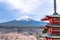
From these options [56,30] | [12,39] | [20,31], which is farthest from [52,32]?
[20,31]

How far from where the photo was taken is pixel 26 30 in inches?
1270

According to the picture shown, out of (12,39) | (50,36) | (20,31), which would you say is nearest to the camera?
(50,36)

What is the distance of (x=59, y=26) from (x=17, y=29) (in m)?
28.6

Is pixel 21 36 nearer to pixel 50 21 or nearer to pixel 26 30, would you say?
pixel 26 30

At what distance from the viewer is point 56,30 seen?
220 inches

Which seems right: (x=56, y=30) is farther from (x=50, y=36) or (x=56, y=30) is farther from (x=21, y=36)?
(x=21, y=36)

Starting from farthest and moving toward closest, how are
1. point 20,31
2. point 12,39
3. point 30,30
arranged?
point 20,31 → point 30,30 → point 12,39

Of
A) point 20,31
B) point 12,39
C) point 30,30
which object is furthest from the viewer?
point 20,31

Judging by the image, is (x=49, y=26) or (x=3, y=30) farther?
(x=3, y=30)

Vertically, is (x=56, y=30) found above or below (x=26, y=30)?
above

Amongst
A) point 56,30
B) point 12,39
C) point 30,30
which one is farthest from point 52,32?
point 30,30

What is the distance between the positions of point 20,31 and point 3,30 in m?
2.67

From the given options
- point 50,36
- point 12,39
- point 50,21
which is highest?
point 50,21

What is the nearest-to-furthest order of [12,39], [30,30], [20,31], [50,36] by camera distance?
[50,36] < [12,39] < [30,30] < [20,31]
